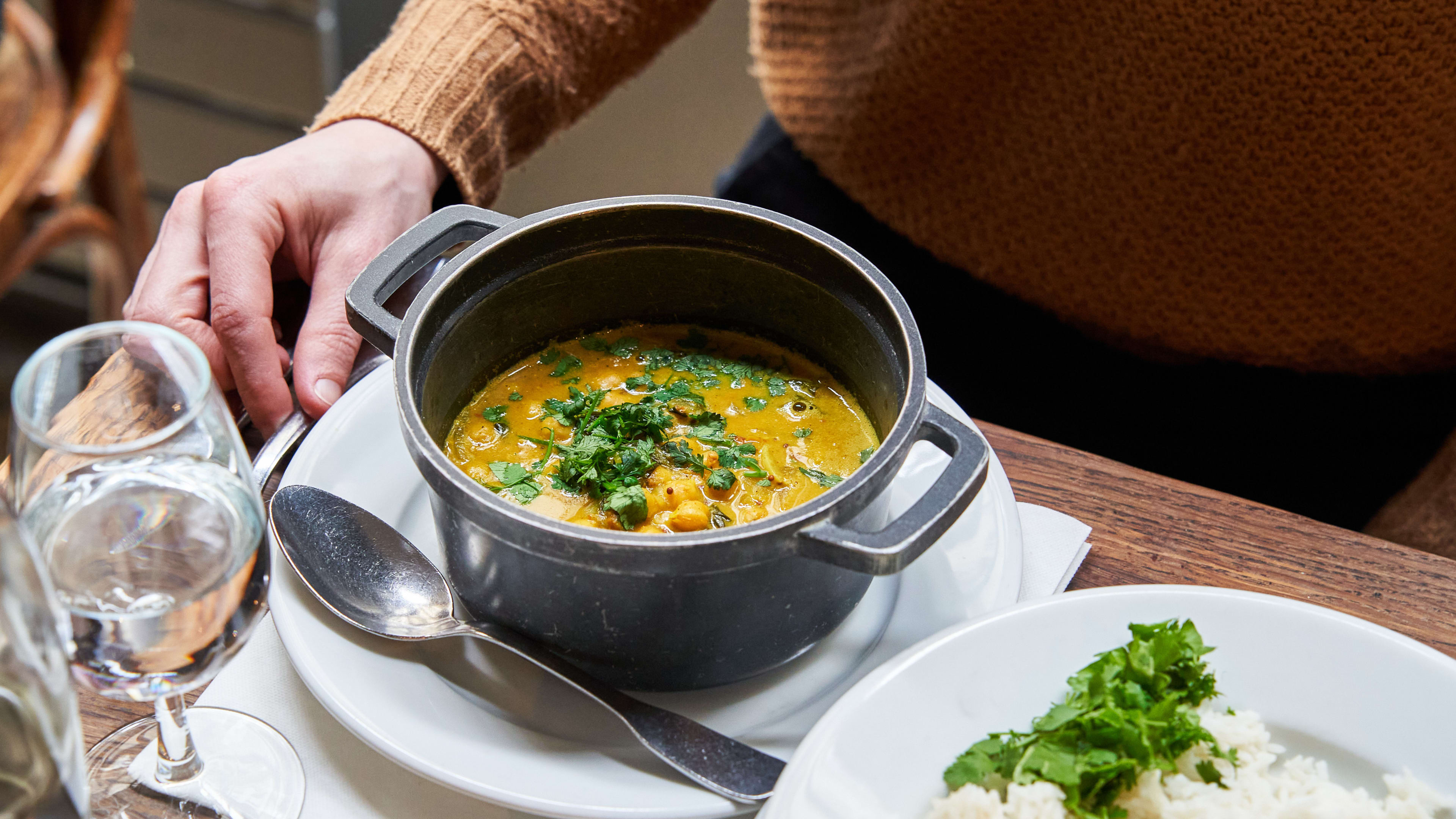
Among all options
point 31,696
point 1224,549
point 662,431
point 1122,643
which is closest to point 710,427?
point 662,431

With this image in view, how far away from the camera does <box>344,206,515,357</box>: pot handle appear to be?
41.7 inches

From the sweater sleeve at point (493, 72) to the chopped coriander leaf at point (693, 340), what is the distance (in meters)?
0.54

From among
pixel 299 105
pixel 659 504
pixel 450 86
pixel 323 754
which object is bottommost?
pixel 299 105

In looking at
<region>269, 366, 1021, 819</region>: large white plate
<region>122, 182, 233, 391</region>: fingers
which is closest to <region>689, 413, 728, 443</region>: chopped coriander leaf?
<region>269, 366, 1021, 819</region>: large white plate

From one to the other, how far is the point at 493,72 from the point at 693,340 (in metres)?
0.67

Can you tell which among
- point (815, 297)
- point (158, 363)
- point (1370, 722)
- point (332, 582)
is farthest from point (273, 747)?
point (1370, 722)

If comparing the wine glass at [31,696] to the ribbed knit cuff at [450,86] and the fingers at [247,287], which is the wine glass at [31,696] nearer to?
the fingers at [247,287]

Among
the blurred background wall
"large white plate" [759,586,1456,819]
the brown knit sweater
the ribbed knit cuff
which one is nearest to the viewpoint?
"large white plate" [759,586,1456,819]

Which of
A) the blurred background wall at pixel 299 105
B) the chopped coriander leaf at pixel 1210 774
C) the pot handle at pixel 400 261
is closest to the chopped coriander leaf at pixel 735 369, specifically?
the pot handle at pixel 400 261

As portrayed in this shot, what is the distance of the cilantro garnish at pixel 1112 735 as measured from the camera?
885 millimetres

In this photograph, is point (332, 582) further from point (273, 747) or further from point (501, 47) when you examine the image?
point (501, 47)

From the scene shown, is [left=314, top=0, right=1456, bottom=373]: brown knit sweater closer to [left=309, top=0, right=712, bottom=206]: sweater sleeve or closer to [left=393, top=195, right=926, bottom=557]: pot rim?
[left=309, top=0, right=712, bottom=206]: sweater sleeve

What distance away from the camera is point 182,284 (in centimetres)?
139

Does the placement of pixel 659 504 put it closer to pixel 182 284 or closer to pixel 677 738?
pixel 677 738
